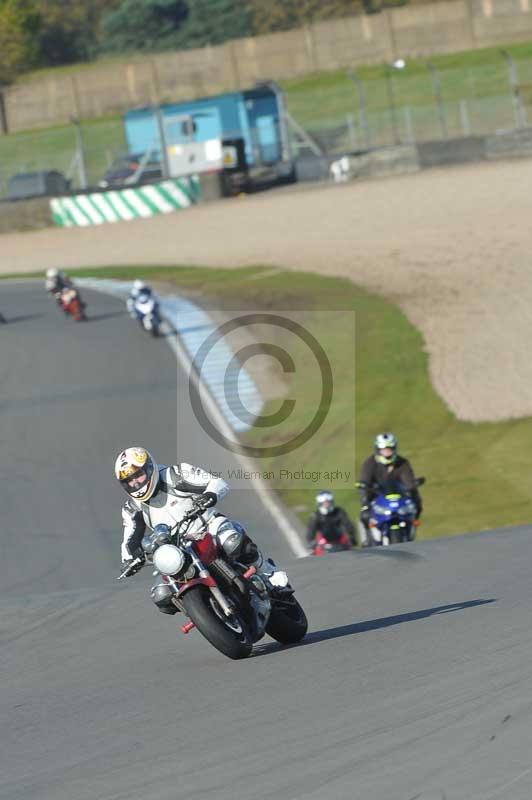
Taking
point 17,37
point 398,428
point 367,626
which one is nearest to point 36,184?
point 398,428

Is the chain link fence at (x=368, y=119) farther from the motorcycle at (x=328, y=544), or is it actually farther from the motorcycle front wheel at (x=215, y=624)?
the motorcycle front wheel at (x=215, y=624)

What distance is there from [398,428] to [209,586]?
1326 cm

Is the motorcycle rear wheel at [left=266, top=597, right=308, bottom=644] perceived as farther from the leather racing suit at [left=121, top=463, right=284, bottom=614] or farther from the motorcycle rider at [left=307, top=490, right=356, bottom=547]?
the motorcycle rider at [left=307, top=490, right=356, bottom=547]

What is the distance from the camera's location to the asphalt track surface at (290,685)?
5.55 meters

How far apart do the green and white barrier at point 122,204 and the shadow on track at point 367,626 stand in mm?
37781

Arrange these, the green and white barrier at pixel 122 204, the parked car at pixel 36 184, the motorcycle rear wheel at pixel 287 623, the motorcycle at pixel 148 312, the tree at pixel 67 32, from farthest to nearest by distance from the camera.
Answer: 1. the tree at pixel 67 32
2. the parked car at pixel 36 184
3. the green and white barrier at pixel 122 204
4. the motorcycle at pixel 148 312
5. the motorcycle rear wheel at pixel 287 623

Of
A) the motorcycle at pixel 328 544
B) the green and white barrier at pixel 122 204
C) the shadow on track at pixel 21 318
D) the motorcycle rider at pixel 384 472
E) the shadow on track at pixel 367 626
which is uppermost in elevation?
the green and white barrier at pixel 122 204

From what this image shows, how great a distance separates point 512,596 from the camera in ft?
31.4

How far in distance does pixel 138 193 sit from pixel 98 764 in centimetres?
4125

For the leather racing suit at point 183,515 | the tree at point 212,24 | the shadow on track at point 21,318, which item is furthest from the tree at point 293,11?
the leather racing suit at point 183,515

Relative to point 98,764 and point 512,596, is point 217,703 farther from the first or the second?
point 512,596

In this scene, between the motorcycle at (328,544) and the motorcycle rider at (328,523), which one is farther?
the motorcycle rider at (328,523)

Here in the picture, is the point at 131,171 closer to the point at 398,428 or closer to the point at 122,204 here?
the point at 122,204

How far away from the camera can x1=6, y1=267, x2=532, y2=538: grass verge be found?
687 inches
